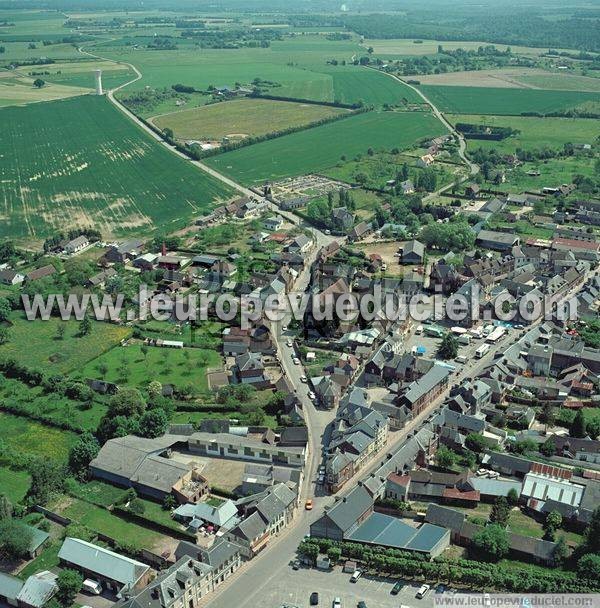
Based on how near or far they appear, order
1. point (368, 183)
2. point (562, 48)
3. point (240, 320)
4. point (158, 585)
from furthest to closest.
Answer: point (562, 48) < point (368, 183) < point (240, 320) < point (158, 585)

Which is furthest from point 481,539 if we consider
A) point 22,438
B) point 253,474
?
point 22,438

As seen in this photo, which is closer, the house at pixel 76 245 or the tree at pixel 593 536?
the tree at pixel 593 536

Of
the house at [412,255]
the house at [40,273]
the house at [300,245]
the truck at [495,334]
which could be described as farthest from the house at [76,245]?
the truck at [495,334]

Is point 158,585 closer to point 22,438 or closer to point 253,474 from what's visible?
point 253,474

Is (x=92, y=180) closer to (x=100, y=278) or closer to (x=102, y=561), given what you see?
(x=100, y=278)

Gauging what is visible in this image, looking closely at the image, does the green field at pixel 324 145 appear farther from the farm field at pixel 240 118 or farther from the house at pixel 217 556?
the house at pixel 217 556

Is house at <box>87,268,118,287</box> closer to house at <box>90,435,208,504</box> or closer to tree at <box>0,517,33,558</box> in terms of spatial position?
house at <box>90,435,208,504</box>
